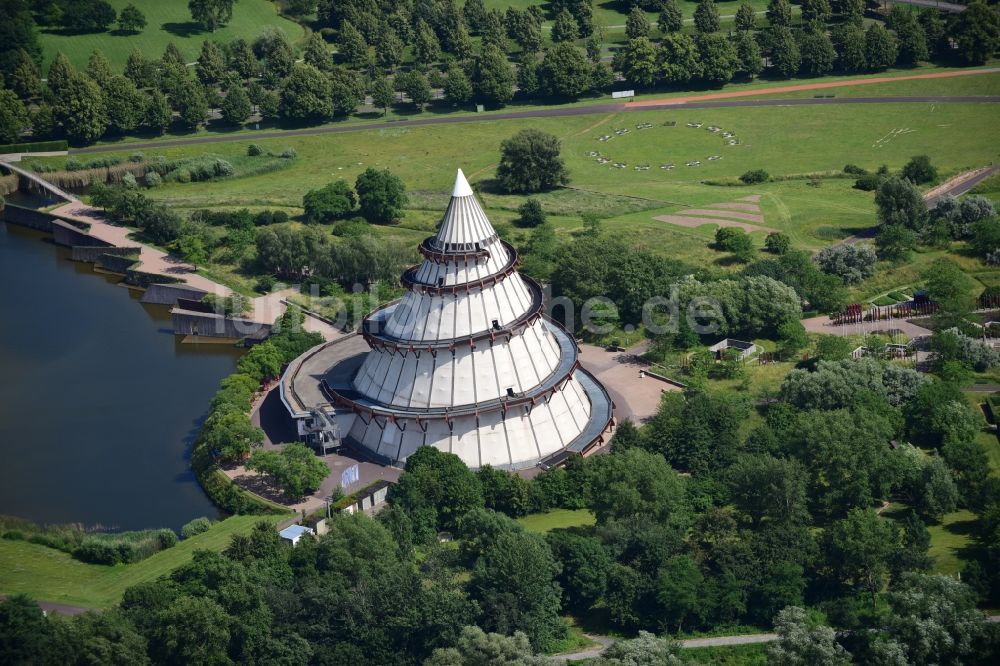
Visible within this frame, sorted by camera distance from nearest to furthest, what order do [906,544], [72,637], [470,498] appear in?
[72,637], [906,544], [470,498]

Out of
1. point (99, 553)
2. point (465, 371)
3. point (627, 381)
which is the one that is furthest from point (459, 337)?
point (99, 553)

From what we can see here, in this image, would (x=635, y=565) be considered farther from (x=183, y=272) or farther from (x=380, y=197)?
(x=380, y=197)

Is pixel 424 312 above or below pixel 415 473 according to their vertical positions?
above

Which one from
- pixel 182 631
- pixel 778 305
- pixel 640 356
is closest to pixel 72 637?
pixel 182 631

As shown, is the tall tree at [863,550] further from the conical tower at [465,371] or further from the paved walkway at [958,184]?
the paved walkway at [958,184]

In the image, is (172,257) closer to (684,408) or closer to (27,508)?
(27,508)

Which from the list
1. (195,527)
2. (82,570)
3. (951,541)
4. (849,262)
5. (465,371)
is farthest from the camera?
(849,262)

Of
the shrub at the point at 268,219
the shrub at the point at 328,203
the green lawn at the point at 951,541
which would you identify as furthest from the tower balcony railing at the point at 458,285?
the shrub at the point at 268,219
